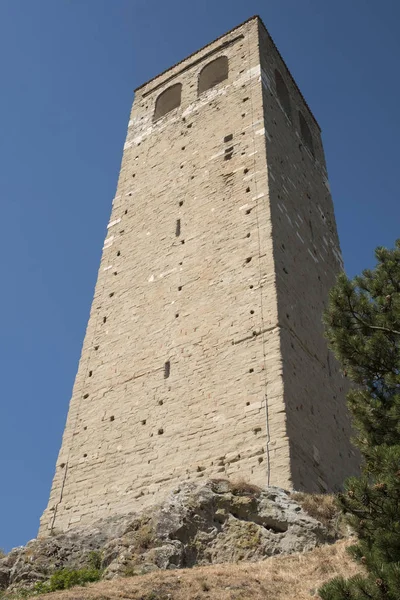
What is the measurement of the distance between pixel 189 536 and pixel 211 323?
14.0 ft

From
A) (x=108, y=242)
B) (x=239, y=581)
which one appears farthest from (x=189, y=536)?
(x=108, y=242)

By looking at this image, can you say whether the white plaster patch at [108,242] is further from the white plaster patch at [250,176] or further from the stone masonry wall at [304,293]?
the stone masonry wall at [304,293]

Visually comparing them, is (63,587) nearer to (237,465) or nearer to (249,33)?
(237,465)

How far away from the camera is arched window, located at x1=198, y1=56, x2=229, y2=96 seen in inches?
766

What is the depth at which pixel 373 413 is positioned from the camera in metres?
6.25

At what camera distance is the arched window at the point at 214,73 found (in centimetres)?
1945

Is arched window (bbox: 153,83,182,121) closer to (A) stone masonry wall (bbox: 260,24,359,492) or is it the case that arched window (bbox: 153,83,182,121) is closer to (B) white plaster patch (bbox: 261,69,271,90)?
(A) stone masonry wall (bbox: 260,24,359,492)

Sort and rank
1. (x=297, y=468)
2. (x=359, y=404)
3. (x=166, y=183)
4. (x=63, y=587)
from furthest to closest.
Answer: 1. (x=166, y=183)
2. (x=297, y=468)
3. (x=63, y=587)
4. (x=359, y=404)

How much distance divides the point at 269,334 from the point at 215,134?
678 centimetres

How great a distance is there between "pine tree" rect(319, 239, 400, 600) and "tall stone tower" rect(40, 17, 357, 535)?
3346 millimetres

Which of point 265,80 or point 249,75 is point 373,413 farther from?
point 249,75

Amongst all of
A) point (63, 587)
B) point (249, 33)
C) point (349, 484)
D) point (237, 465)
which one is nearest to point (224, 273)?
point (237, 465)

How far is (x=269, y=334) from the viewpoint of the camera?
11.3 meters

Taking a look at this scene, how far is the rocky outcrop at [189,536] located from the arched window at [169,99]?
1324cm
